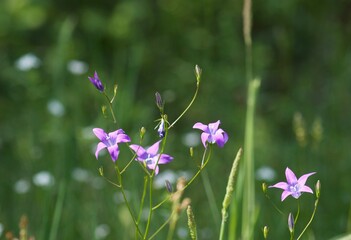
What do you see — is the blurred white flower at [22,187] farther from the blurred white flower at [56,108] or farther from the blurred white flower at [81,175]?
the blurred white flower at [56,108]

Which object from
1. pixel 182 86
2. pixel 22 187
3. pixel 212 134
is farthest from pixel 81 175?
pixel 212 134

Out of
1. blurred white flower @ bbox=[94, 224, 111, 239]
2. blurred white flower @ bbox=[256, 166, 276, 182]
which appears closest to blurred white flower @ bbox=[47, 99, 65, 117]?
blurred white flower @ bbox=[94, 224, 111, 239]

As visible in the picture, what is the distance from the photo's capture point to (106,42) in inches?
167

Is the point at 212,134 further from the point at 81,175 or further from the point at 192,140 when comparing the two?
the point at 192,140

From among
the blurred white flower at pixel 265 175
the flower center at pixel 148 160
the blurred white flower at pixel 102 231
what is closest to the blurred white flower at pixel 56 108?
the blurred white flower at pixel 102 231

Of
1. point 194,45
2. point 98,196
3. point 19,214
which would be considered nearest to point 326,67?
point 194,45

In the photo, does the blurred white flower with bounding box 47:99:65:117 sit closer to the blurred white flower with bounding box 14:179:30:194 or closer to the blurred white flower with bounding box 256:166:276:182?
the blurred white flower with bounding box 14:179:30:194

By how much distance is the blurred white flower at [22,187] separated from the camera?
2.76 m

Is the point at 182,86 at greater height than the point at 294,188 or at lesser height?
lesser

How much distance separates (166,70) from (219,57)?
0.31 meters

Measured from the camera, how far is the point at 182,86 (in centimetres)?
414

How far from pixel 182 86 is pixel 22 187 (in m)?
1.56

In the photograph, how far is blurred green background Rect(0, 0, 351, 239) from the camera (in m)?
2.86

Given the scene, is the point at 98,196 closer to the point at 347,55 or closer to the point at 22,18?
the point at 22,18
